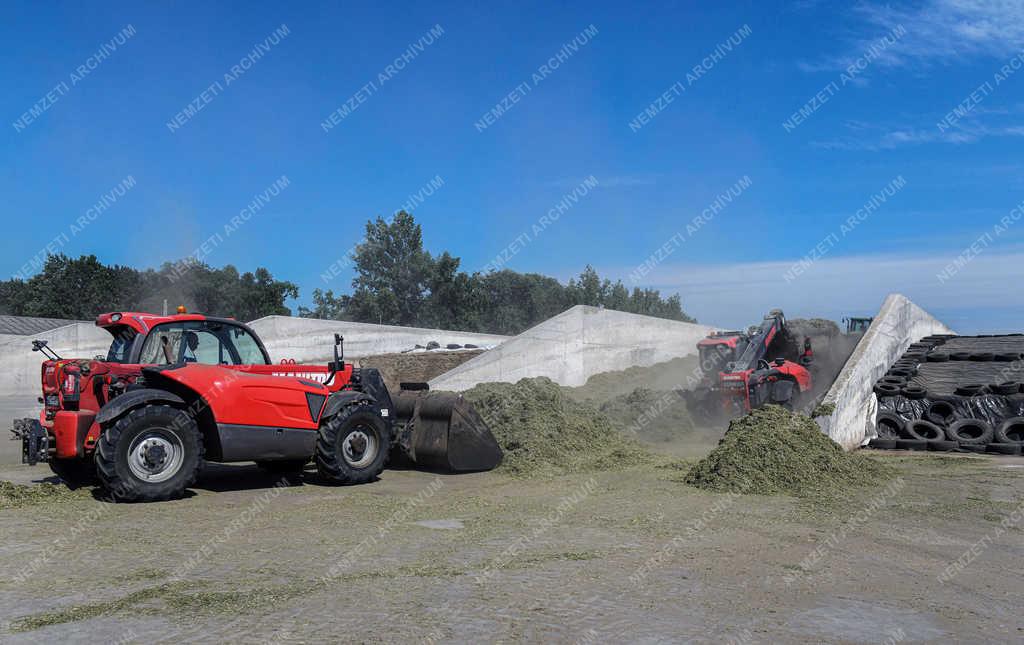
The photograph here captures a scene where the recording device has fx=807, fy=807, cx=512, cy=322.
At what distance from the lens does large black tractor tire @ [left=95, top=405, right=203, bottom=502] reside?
318 inches

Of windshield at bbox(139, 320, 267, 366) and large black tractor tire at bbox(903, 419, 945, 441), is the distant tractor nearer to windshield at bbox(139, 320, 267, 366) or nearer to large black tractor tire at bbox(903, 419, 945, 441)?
large black tractor tire at bbox(903, 419, 945, 441)

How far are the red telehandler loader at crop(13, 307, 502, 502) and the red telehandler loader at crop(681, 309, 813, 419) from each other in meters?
7.10

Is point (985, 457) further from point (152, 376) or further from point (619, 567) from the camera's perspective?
point (152, 376)

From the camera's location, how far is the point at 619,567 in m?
6.11

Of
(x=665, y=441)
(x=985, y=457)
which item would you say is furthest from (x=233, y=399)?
(x=985, y=457)

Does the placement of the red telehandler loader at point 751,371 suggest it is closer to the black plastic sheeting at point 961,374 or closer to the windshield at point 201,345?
the black plastic sheeting at point 961,374

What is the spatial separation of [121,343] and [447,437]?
4.15 m

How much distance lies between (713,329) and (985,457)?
14210 millimetres

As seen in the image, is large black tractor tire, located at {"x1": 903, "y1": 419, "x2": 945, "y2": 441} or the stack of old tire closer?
the stack of old tire

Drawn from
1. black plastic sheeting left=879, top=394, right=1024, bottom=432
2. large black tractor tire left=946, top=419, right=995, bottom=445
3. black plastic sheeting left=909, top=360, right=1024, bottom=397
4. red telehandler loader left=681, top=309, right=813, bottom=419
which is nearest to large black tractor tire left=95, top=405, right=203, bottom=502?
red telehandler loader left=681, top=309, right=813, bottom=419

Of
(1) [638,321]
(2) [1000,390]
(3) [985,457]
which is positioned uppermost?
(1) [638,321]

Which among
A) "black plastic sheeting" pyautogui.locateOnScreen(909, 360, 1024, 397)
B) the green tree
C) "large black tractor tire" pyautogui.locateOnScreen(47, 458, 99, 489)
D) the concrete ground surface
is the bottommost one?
the concrete ground surface

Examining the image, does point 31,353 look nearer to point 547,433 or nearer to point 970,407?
point 547,433

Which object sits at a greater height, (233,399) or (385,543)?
(233,399)
